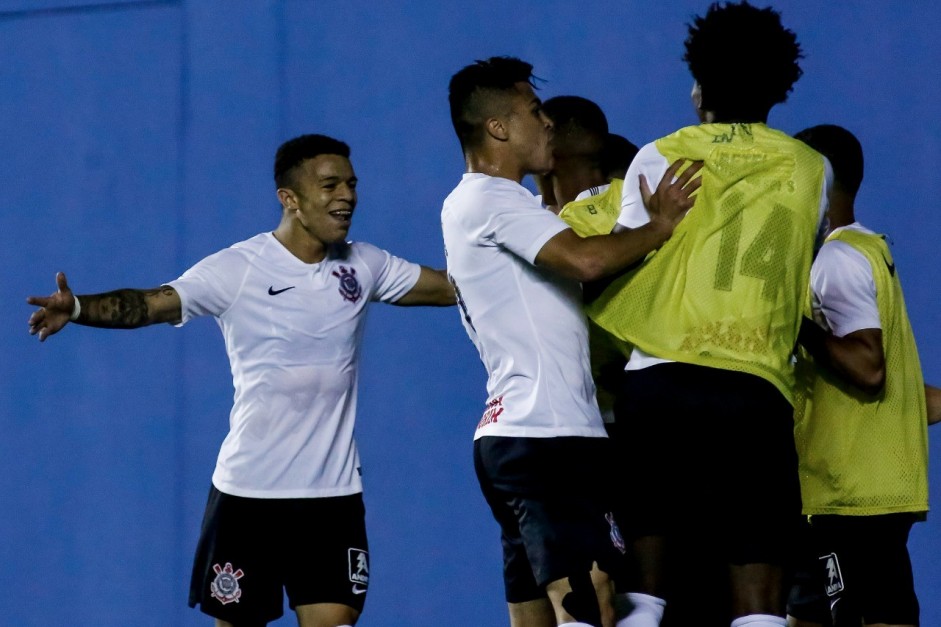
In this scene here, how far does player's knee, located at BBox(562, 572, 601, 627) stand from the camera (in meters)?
3.15

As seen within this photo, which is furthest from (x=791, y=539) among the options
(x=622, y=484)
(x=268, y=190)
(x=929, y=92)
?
(x=268, y=190)

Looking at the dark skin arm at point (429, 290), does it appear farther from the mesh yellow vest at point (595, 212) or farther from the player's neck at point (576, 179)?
the mesh yellow vest at point (595, 212)

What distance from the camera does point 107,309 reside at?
3744 millimetres

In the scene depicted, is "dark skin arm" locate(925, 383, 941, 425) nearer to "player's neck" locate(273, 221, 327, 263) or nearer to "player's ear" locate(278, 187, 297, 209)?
"player's neck" locate(273, 221, 327, 263)

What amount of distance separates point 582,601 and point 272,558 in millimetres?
1115

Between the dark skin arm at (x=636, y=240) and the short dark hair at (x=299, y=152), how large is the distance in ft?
3.82

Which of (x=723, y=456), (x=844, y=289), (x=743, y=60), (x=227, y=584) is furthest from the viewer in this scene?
(x=227, y=584)

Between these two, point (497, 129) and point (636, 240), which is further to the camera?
point (497, 129)

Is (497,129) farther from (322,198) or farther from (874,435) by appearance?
(874,435)

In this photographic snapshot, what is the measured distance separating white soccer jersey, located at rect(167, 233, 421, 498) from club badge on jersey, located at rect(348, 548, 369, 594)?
0.57 ft

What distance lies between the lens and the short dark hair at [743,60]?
3.25 m

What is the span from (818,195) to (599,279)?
54cm

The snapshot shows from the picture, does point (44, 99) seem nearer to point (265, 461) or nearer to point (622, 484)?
point (265, 461)

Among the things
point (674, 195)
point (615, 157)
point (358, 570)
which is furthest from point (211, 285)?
point (674, 195)
